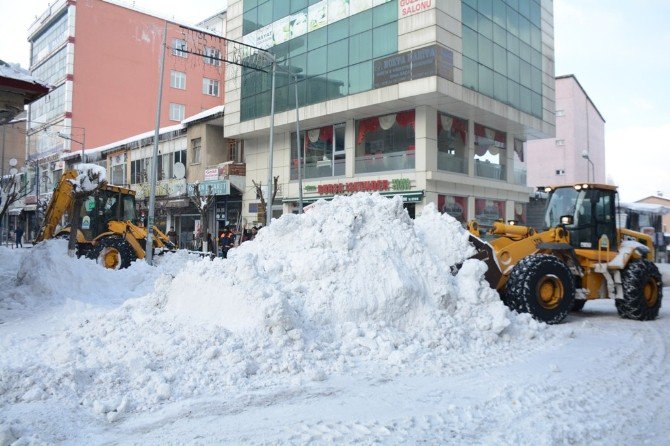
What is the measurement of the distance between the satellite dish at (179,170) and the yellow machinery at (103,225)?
17.4 m

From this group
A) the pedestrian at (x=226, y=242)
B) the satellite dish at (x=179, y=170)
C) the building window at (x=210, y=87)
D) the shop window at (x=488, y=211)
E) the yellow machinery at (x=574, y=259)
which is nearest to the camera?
the yellow machinery at (x=574, y=259)

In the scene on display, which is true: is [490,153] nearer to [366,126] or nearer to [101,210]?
[366,126]

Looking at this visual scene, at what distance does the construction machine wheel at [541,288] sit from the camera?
8.11m

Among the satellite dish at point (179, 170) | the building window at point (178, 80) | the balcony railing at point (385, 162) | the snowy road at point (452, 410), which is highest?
the building window at point (178, 80)

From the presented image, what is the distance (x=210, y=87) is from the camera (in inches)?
1948

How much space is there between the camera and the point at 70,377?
4.70m

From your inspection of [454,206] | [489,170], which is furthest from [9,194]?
[489,170]

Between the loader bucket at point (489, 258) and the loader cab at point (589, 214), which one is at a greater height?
the loader cab at point (589, 214)

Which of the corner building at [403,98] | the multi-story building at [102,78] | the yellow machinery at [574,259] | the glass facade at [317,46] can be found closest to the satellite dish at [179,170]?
the corner building at [403,98]

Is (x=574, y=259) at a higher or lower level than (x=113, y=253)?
higher

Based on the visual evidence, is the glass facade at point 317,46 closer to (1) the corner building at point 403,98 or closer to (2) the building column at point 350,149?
(1) the corner building at point 403,98

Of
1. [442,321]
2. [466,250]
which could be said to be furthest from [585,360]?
[466,250]

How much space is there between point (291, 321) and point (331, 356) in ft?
1.97

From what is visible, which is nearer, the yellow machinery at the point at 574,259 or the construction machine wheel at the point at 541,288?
the construction machine wheel at the point at 541,288
